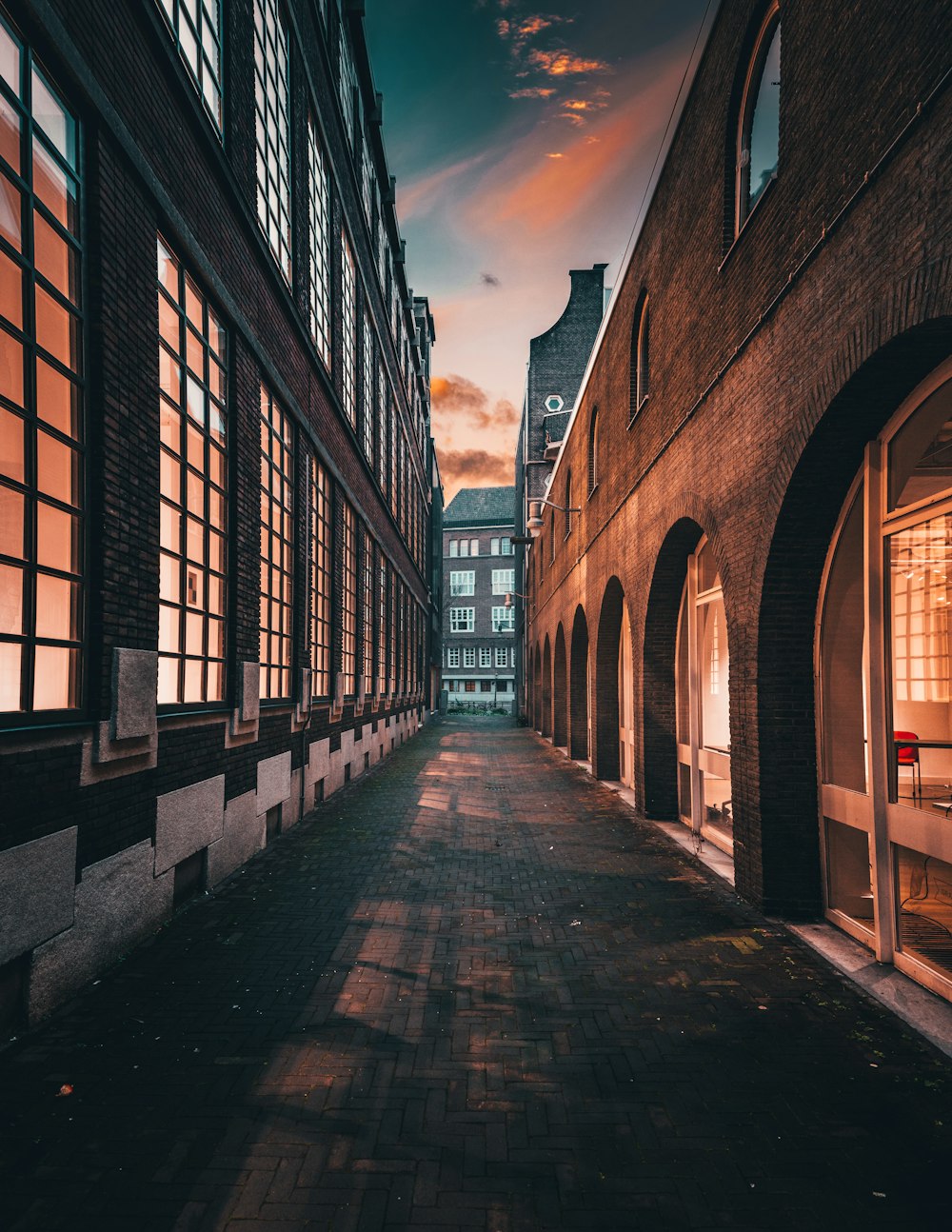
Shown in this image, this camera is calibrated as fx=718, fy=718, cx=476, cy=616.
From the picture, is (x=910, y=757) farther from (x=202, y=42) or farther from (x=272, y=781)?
(x=202, y=42)

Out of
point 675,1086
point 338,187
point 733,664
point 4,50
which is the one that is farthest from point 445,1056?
point 338,187

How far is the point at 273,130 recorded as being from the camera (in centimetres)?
986

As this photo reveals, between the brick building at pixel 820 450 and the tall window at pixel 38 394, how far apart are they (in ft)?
17.1

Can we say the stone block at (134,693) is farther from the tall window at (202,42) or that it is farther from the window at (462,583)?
the window at (462,583)

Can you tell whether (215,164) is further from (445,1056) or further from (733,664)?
(445,1056)

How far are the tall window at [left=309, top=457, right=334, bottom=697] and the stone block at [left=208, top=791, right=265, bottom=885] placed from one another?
144 inches

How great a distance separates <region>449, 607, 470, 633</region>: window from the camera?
67.3m

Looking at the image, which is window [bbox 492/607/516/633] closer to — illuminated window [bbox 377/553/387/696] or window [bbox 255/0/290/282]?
illuminated window [bbox 377/553/387/696]

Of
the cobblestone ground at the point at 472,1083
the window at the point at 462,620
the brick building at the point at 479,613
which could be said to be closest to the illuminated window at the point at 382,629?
the cobblestone ground at the point at 472,1083

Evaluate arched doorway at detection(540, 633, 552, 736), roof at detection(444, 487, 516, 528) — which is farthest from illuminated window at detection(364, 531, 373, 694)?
roof at detection(444, 487, 516, 528)

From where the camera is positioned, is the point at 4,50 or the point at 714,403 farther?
the point at 714,403

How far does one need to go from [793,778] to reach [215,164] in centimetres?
820

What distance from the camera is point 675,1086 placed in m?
3.60

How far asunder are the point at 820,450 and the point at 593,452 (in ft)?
36.0
